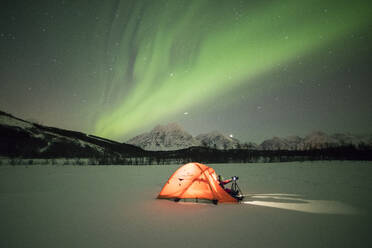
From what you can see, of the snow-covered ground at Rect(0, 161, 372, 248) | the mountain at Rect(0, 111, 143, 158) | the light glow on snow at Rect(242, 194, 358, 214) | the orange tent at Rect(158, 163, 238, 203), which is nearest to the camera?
the snow-covered ground at Rect(0, 161, 372, 248)

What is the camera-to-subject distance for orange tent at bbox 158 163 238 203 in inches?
368

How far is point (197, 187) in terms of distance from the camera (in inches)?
372

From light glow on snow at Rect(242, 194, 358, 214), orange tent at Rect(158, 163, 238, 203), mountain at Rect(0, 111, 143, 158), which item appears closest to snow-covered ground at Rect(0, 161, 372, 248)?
light glow on snow at Rect(242, 194, 358, 214)

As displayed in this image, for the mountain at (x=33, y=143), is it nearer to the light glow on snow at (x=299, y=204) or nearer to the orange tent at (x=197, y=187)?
the orange tent at (x=197, y=187)

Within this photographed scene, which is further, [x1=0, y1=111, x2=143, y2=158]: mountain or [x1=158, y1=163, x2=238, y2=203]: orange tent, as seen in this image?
[x1=0, y1=111, x2=143, y2=158]: mountain

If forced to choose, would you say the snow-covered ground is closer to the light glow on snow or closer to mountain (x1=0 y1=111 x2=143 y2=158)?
the light glow on snow

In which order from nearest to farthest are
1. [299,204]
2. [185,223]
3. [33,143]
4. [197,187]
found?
[185,223], [299,204], [197,187], [33,143]

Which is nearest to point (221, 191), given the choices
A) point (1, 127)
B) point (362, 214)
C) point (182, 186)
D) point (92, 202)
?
point (182, 186)

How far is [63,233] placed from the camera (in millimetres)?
5707

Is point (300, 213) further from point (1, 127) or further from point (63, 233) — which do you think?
point (1, 127)

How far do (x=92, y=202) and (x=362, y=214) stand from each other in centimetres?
1005

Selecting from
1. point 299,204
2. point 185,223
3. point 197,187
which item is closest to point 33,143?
point 197,187

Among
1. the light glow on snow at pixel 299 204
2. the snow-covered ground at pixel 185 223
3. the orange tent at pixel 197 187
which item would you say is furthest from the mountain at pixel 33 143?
the light glow on snow at pixel 299 204

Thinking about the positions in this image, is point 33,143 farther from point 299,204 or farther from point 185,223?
point 299,204
